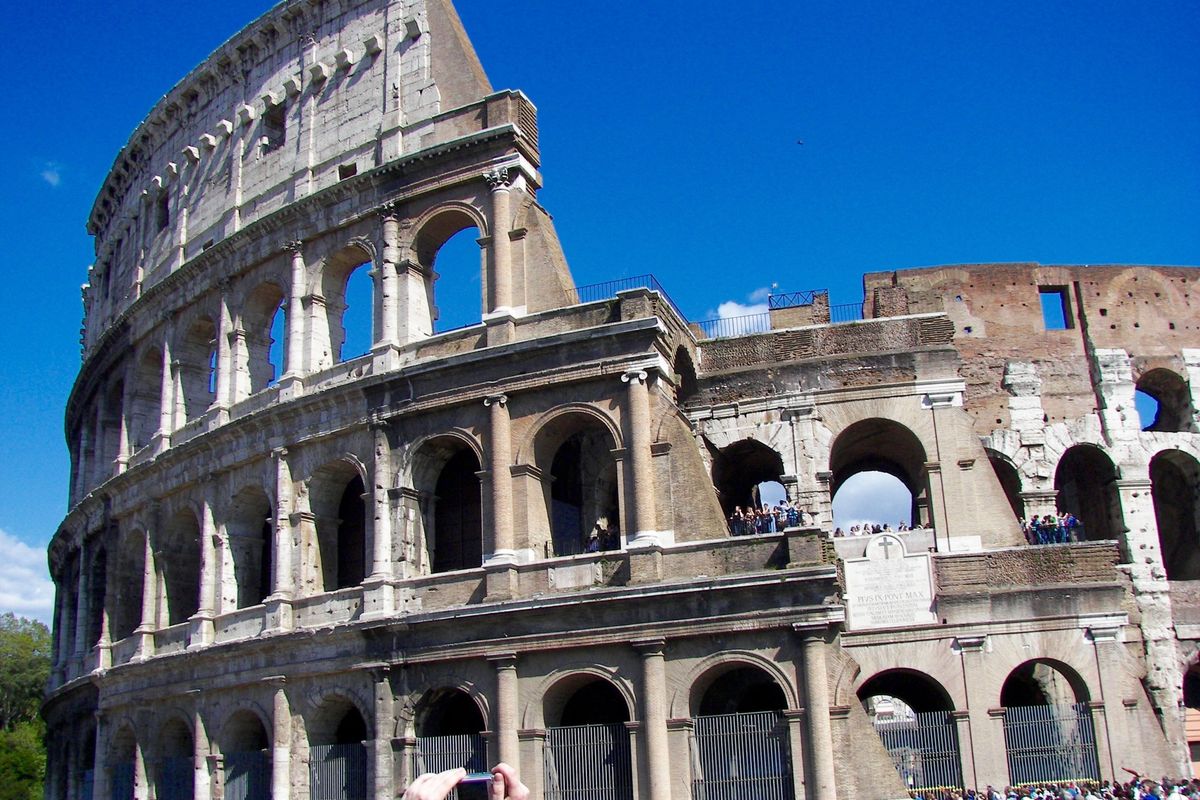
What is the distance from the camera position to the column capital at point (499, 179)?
2120 cm

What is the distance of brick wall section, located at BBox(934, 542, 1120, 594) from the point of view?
2077cm

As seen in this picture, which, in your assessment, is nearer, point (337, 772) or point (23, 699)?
point (337, 772)

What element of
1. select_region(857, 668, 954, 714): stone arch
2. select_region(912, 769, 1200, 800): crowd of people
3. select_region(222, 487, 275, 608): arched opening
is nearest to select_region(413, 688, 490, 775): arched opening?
select_region(222, 487, 275, 608): arched opening

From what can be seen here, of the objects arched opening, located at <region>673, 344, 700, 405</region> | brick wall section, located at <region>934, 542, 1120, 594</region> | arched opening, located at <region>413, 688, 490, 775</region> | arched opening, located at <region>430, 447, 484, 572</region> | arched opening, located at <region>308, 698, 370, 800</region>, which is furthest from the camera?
arched opening, located at <region>673, 344, 700, 405</region>

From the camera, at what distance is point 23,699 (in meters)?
50.8

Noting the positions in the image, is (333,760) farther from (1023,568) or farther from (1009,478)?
(1009,478)

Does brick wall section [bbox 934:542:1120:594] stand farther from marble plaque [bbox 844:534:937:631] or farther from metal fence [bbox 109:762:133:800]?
metal fence [bbox 109:762:133:800]

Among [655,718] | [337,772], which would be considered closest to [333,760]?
[337,772]

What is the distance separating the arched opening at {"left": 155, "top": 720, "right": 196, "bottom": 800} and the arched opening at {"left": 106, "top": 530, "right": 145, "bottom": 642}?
3.87m

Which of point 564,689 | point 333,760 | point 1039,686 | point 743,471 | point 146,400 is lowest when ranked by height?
point 333,760

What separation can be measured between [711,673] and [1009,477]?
9123mm

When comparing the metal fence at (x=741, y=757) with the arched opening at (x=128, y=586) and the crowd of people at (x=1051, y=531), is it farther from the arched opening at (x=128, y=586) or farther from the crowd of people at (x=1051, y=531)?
the arched opening at (x=128, y=586)

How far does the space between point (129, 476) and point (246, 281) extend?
5427mm

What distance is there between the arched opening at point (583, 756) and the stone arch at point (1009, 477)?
946 cm
